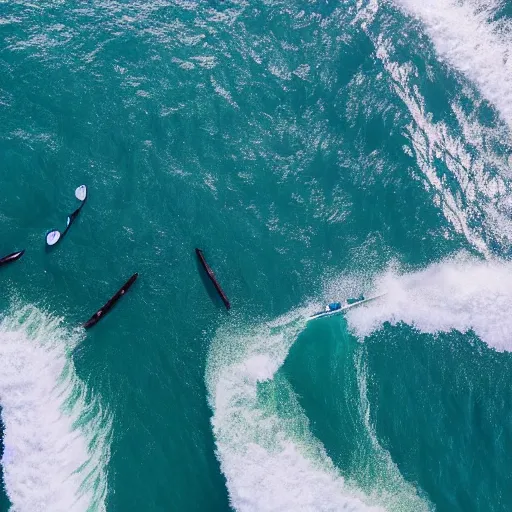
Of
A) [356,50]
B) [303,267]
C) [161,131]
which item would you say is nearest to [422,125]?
[356,50]

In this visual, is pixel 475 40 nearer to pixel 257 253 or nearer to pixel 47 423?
pixel 257 253

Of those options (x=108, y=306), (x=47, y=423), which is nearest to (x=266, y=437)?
(x=108, y=306)

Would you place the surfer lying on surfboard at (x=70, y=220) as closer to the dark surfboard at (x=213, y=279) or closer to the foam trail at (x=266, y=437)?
the dark surfboard at (x=213, y=279)

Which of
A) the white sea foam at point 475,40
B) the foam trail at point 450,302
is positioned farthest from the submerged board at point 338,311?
the white sea foam at point 475,40

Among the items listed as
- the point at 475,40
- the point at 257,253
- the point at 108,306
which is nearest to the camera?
the point at 108,306

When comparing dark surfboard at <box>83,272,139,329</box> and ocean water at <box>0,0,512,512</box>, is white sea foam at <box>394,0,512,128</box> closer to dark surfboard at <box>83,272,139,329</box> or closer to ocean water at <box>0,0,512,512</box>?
ocean water at <box>0,0,512,512</box>

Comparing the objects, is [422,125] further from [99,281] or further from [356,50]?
[99,281]

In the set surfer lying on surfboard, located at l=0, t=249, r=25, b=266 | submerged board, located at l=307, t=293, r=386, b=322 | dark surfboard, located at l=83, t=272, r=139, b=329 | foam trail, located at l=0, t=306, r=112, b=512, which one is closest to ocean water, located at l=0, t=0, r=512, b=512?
foam trail, located at l=0, t=306, r=112, b=512
